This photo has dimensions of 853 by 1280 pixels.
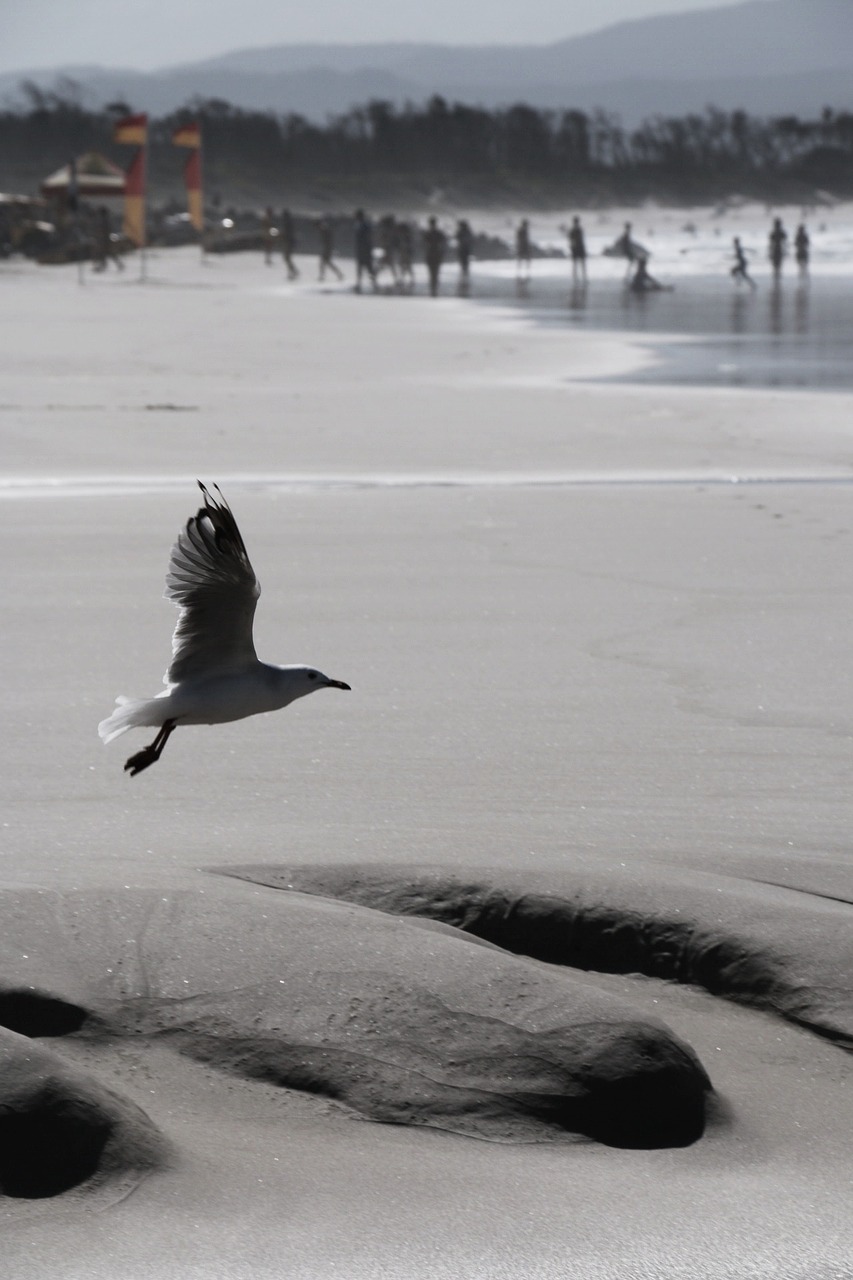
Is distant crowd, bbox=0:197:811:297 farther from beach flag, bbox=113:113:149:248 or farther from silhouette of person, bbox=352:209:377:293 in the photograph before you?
beach flag, bbox=113:113:149:248

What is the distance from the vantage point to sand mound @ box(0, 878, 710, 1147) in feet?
10.4

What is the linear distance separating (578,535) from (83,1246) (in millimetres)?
5794

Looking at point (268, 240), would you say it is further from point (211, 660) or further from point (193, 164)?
point (211, 660)

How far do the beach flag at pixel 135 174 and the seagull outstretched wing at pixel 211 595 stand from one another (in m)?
36.7

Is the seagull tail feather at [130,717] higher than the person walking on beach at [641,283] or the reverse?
the reverse

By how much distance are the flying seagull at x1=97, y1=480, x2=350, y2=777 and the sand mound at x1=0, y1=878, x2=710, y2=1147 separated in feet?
1.20

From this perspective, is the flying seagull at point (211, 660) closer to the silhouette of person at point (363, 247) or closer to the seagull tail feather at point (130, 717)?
the seagull tail feather at point (130, 717)

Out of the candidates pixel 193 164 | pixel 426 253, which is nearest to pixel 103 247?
pixel 193 164

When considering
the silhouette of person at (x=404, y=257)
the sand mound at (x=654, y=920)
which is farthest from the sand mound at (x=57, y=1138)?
the silhouette of person at (x=404, y=257)

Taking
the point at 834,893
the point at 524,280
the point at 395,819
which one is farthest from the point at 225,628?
the point at 524,280

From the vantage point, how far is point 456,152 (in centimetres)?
11131

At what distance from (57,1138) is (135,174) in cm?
4117

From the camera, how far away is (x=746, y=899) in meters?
3.86

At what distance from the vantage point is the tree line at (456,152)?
9644 centimetres
